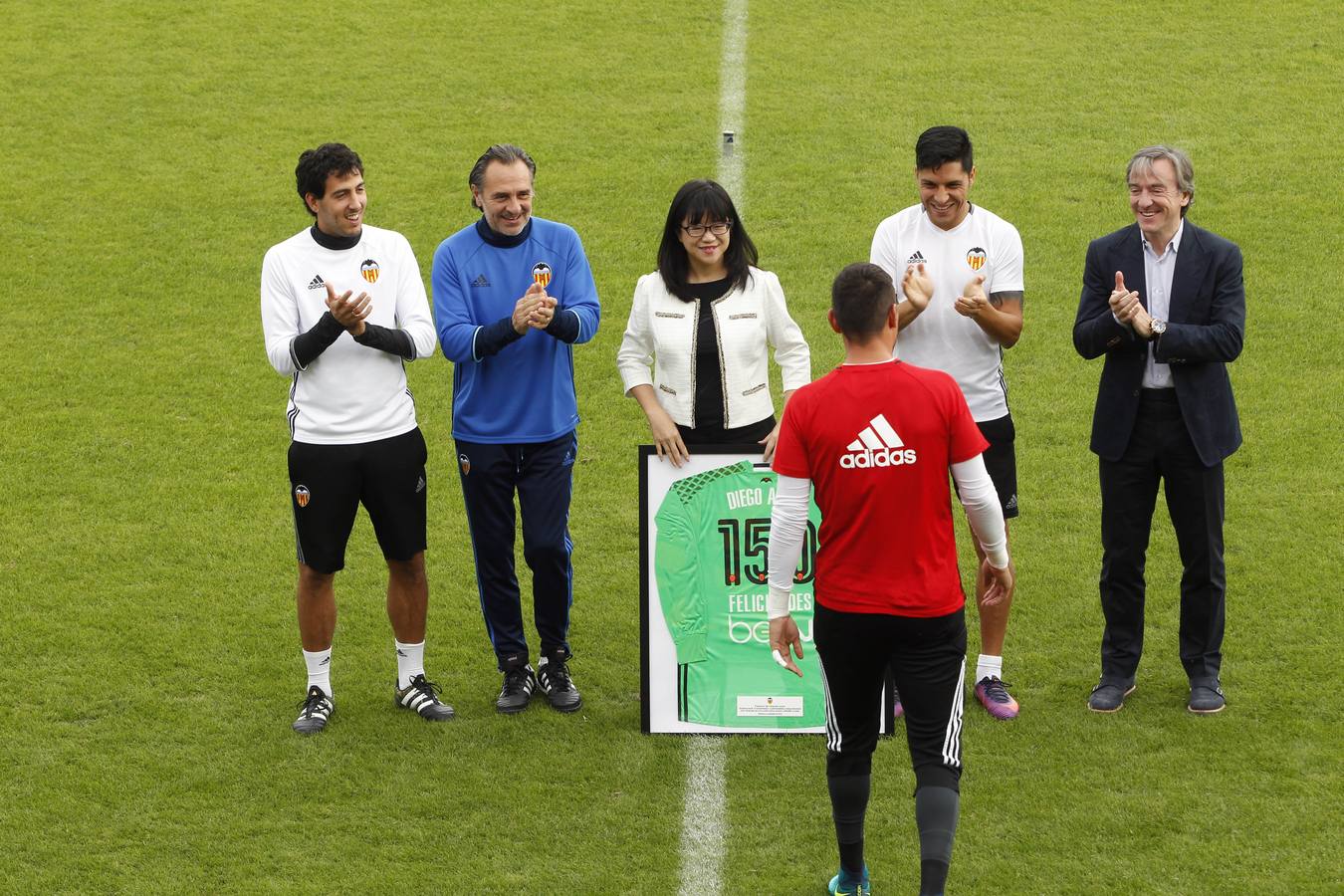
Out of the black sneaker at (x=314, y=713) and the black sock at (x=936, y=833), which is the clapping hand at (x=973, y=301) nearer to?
the black sock at (x=936, y=833)

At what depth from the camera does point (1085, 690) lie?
6617 mm

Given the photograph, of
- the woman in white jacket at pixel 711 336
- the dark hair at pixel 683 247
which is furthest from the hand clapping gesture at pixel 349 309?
the dark hair at pixel 683 247

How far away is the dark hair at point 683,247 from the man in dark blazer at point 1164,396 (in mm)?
1322

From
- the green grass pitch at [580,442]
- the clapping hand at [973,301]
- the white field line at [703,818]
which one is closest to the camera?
the white field line at [703,818]

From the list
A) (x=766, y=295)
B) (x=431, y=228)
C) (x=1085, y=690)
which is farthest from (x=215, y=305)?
(x=1085, y=690)

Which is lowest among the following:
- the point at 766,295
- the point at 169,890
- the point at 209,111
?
the point at 169,890

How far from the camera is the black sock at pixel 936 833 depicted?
4.83 metres

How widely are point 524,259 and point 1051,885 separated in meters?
3.00

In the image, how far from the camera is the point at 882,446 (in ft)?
15.2

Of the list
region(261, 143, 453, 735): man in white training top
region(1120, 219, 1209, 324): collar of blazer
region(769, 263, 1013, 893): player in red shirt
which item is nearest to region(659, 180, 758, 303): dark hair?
region(261, 143, 453, 735): man in white training top

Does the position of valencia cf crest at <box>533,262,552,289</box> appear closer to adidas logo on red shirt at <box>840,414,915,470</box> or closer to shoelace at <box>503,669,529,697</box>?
shoelace at <box>503,669,529,697</box>

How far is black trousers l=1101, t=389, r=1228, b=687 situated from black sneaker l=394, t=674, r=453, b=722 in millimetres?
2680

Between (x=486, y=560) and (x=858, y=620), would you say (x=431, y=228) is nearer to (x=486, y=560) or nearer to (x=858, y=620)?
(x=486, y=560)

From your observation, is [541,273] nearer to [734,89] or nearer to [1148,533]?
[1148,533]
